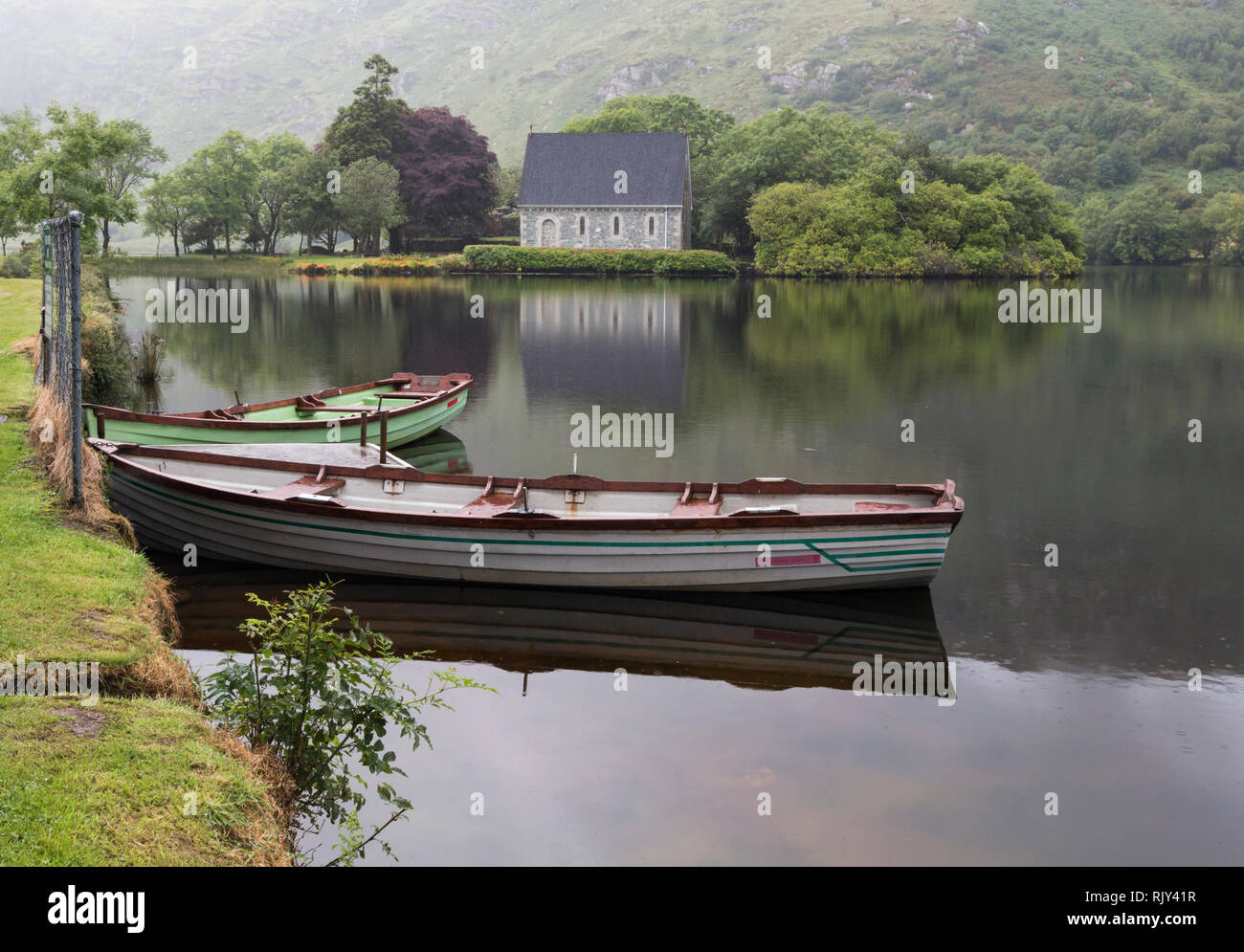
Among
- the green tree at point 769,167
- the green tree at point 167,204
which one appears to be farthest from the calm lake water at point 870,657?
the green tree at point 167,204

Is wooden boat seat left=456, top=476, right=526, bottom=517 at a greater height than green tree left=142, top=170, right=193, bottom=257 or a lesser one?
lesser

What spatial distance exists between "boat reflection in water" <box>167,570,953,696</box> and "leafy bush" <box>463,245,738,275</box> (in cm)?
6433

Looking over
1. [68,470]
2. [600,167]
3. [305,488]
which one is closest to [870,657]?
[305,488]

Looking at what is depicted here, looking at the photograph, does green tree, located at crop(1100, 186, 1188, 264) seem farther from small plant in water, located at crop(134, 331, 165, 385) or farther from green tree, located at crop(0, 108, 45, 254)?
small plant in water, located at crop(134, 331, 165, 385)

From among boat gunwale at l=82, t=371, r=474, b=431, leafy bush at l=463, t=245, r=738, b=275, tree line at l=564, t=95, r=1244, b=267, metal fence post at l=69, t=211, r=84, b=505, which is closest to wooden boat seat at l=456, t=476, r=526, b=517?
boat gunwale at l=82, t=371, r=474, b=431

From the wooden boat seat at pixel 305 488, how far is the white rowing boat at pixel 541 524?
0.03 meters

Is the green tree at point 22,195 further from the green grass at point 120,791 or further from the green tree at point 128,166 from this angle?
the green grass at point 120,791

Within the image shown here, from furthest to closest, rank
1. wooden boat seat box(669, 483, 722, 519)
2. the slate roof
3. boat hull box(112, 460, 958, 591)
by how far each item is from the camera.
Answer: the slate roof → wooden boat seat box(669, 483, 722, 519) → boat hull box(112, 460, 958, 591)

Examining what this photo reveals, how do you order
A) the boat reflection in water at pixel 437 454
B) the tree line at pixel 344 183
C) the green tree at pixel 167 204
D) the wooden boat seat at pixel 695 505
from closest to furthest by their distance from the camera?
1. the wooden boat seat at pixel 695 505
2. the boat reflection in water at pixel 437 454
3. the tree line at pixel 344 183
4. the green tree at pixel 167 204

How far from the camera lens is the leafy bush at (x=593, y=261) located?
76.6 m

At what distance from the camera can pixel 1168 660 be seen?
12000 millimetres

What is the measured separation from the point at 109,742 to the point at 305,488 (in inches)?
309

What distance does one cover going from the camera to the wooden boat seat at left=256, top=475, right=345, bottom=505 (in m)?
14.5

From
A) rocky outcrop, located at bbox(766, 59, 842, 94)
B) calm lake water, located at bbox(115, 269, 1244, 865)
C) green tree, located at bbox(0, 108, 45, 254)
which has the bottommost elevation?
calm lake water, located at bbox(115, 269, 1244, 865)
